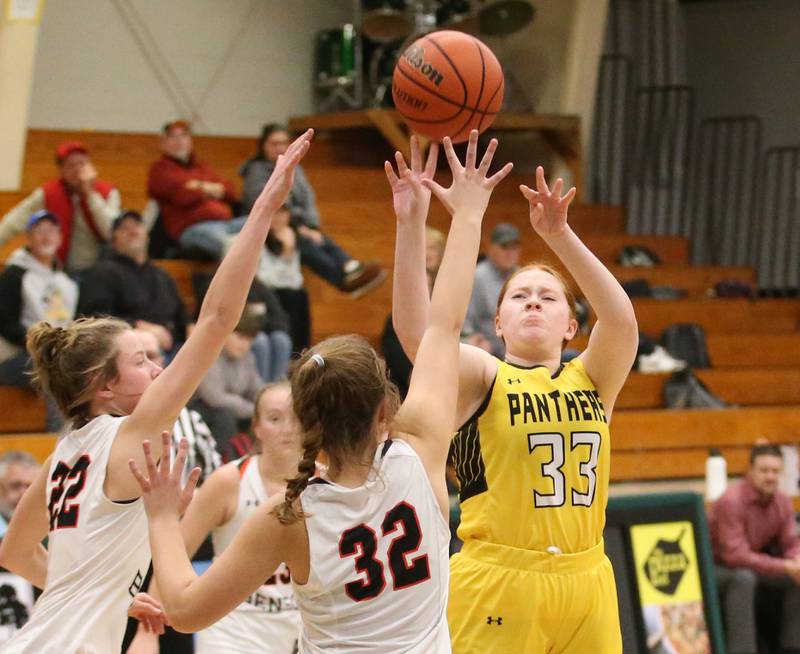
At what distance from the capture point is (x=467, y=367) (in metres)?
3.90

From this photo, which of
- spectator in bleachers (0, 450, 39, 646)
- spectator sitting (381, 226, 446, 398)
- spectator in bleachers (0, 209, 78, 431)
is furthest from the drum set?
spectator in bleachers (0, 450, 39, 646)

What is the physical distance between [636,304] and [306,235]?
358 cm

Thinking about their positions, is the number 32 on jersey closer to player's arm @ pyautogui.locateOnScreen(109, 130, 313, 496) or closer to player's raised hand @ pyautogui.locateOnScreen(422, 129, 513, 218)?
player's raised hand @ pyautogui.locateOnScreen(422, 129, 513, 218)

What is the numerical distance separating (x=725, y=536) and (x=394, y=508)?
5.42m

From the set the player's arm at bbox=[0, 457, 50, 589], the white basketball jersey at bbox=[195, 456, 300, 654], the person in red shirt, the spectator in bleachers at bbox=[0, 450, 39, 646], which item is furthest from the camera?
the person in red shirt

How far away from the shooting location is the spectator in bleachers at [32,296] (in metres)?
7.67

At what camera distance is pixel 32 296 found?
7734 mm

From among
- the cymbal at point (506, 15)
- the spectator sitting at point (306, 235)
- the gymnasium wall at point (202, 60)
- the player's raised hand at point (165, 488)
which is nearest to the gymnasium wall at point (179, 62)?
the gymnasium wall at point (202, 60)

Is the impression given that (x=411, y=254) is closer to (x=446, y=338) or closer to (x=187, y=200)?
(x=446, y=338)

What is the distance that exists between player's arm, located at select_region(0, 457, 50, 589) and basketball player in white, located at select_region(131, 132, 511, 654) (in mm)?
922

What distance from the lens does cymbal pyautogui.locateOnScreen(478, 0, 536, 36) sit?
529 inches

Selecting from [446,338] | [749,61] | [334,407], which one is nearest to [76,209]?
[446,338]

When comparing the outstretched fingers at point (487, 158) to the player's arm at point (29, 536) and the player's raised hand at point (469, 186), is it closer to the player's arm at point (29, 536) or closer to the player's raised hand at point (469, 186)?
the player's raised hand at point (469, 186)

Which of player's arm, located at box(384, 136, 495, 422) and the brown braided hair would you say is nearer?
the brown braided hair
